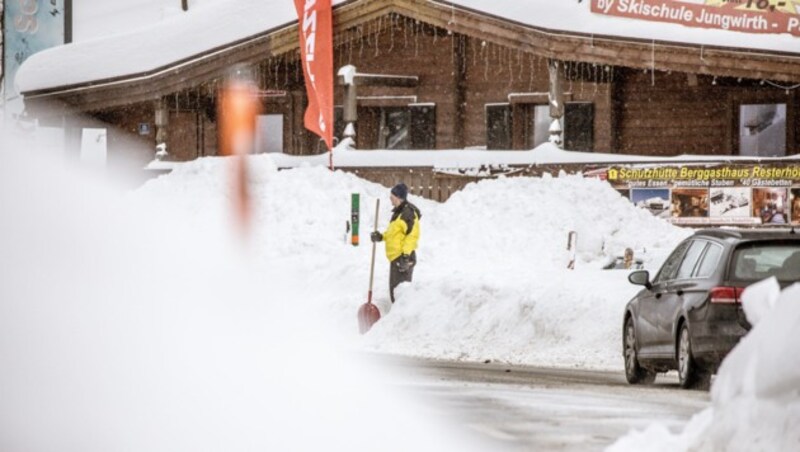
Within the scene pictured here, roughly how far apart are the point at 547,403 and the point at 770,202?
672 inches

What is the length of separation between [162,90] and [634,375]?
21.1m

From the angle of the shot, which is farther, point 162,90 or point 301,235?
point 162,90

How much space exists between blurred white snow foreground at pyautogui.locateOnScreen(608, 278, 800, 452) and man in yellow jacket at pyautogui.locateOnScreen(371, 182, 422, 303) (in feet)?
44.2

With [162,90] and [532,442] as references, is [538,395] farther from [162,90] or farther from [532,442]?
[162,90]

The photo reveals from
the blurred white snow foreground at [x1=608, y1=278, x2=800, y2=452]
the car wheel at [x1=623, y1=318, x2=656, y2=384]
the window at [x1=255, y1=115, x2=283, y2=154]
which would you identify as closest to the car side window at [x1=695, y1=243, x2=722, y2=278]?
the car wheel at [x1=623, y1=318, x2=656, y2=384]

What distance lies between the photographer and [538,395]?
38.5ft

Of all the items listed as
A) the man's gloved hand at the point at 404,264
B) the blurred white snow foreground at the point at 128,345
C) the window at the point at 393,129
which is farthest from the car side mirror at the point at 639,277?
the window at the point at 393,129

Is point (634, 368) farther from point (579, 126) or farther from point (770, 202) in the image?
point (579, 126)

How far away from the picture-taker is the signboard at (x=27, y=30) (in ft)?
172

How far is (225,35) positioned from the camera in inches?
1329

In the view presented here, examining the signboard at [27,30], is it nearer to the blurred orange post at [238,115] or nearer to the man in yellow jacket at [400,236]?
the blurred orange post at [238,115]

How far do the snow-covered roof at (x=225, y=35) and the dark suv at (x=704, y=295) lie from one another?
51.7ft

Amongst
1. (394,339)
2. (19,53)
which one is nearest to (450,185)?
(394,339)

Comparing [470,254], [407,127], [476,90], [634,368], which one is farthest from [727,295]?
[407,127]
